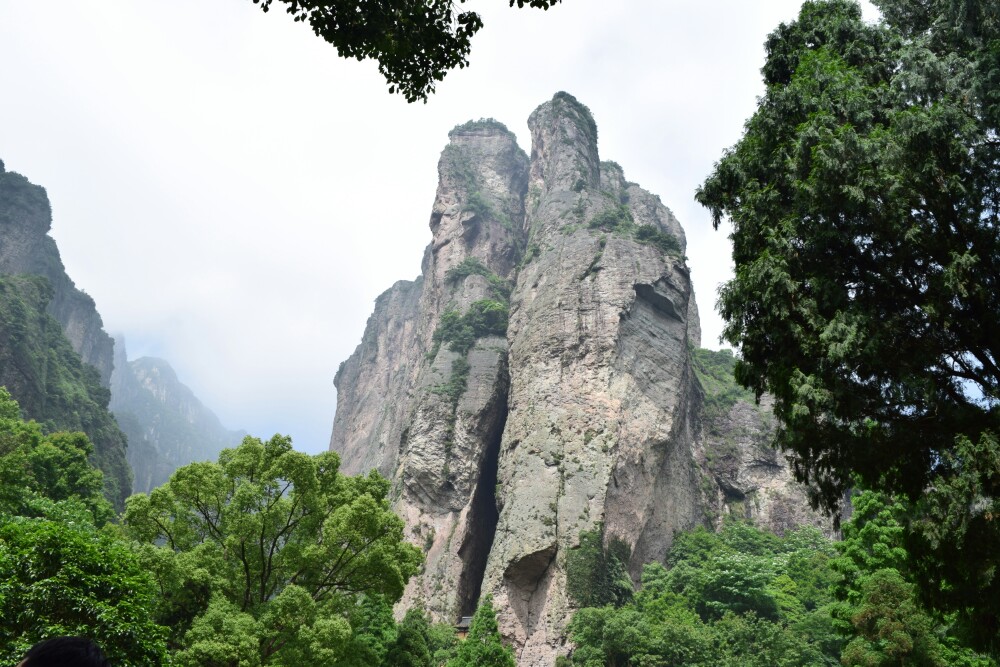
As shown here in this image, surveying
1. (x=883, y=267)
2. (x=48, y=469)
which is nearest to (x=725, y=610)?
(x=883, y=267)

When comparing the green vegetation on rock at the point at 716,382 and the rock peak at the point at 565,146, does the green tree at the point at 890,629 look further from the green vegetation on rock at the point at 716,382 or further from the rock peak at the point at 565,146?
the rock peak at the point at 565,146

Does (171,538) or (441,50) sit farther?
(171,538)

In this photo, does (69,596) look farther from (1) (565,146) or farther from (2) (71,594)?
(1) (565,146)

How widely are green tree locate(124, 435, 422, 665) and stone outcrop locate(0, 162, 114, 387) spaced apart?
58327mm

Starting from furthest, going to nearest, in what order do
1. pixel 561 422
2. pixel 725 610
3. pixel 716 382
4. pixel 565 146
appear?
pixel 565 146 → pixel 716 382 → pixel 561 422 → pixel 725 610

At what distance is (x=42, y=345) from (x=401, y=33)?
60694mm

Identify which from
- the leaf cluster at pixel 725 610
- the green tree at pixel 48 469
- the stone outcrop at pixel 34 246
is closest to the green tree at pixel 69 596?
the green tree at pixel 48 469

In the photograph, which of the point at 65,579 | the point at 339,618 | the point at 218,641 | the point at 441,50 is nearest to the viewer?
the point at 441,50

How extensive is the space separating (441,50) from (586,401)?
39.5 m

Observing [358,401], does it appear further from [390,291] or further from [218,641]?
[218,641]

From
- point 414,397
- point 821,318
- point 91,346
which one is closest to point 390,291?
point 91,346

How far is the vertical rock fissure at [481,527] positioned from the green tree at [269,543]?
28805mm

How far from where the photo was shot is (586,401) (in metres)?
45.5

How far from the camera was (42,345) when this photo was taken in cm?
5544
